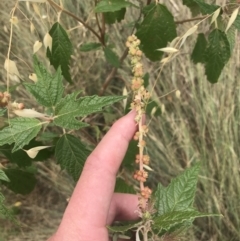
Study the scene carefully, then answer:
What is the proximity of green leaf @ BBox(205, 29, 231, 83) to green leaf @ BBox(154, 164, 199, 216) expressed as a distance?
0.21 m

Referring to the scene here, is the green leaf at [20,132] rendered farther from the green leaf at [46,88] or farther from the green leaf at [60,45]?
the green leaf at [60,45]

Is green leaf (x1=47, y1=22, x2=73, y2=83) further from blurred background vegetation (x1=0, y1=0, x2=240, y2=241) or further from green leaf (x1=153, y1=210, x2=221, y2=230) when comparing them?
blurred background vegetation (x1=0, y1=0, x2=240, y2=241)

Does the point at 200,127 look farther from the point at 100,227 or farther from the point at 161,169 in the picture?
the point at 100,227

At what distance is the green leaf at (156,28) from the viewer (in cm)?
68

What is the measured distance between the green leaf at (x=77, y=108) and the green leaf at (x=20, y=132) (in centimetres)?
3

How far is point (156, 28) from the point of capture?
0.70 meters

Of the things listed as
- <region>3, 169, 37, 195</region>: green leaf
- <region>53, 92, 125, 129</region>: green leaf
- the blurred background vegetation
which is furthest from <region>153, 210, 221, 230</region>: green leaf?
the blurred background vegetation

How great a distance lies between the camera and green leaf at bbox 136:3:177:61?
68 cm

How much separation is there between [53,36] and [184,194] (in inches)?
13.7

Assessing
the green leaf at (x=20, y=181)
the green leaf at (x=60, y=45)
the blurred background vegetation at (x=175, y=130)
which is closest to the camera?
the green leaf at (x=60, y=45)

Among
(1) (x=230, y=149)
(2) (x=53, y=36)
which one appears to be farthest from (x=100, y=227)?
(1) (x=230, y=149)

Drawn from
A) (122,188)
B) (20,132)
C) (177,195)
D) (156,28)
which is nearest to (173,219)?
(177,195)

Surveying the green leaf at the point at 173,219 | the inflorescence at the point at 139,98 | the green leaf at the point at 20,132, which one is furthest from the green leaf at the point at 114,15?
the green leaf at the point at 173,219

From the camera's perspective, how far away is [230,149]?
126 cm
